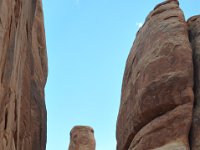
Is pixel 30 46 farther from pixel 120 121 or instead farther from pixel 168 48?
pixel 168 48

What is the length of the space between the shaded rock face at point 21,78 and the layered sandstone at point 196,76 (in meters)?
5.73

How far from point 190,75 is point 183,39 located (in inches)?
65.0

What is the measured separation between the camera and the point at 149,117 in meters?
16.1

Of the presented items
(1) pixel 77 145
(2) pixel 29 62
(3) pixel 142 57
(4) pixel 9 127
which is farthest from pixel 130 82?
(1) pixel 77 145

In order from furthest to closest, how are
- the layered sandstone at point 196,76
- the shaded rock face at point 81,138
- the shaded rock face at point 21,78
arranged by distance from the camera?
the shaded rock face at point 81,138 < the layered sandstone at point 196,76 < the shaded rock face at point 21,78

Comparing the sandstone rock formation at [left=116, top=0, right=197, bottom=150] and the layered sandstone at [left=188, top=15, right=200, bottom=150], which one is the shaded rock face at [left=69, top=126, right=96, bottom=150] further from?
the layered sandstone at [left=188, top=15, right=200, bottom=150]

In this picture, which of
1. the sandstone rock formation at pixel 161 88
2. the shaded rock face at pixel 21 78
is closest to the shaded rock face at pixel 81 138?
the shaded rock face at pixel 21 78

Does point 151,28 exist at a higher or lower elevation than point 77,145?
higher

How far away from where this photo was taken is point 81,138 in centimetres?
3675

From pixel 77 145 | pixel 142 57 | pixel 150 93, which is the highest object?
pixel 142 57

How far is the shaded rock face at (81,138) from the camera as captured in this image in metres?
36.6

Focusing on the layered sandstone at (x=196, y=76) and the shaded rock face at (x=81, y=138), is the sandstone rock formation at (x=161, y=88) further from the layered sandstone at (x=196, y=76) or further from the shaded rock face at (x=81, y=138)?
the shaded rock face at (x=81, y=138)

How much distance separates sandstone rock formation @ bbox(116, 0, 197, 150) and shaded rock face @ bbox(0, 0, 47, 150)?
12.3 ft

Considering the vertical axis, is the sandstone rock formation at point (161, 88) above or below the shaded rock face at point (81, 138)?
above
